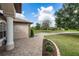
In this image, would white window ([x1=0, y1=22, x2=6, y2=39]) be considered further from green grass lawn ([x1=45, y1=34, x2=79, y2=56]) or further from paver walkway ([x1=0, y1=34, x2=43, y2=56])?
green grass lawn ([x1=45, y1=34, x2=79, y2=56])

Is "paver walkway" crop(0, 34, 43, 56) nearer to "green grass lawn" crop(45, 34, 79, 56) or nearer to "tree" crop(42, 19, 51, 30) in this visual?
"tree" crop(42, 19, 51, 30)

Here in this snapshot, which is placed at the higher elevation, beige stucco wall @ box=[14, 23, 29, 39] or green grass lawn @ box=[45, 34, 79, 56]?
beige stucco wall @ box=[14, 23, 29, 39]

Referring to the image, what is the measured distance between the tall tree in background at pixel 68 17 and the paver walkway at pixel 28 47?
0.73m

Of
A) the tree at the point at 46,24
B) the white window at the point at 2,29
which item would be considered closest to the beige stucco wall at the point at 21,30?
the white window at the point at 2,29

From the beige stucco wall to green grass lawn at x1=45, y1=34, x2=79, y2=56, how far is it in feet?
2.59

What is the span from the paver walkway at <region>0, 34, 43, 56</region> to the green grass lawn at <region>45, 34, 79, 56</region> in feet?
1.47

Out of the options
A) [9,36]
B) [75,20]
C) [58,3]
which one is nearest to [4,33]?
[9,36]

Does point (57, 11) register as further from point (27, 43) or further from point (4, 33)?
point (4, 33)

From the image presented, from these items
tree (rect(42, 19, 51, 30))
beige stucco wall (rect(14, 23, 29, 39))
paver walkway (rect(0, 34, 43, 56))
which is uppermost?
tree (rect(42, 19, 51, 30))

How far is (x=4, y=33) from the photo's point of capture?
5.06 meters

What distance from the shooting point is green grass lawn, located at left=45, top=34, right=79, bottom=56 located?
4891 mm

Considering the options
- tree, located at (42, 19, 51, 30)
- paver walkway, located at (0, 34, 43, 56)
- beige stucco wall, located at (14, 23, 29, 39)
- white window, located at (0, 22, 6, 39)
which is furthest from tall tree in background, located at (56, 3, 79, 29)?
white window, located at (0, 22, 6, 39)

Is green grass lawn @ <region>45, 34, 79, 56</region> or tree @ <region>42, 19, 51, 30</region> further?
tree @ <region>42, 19, 51, 30</region>

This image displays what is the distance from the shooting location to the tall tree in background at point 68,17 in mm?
4973
